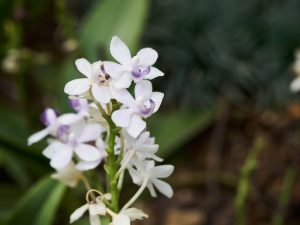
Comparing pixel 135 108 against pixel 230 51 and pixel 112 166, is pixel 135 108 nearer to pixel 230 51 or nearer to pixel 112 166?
pixel 112 166

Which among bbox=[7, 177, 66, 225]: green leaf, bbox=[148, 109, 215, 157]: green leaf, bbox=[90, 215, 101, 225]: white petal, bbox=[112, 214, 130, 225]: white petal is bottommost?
bbox=[112, 214, 130, 225]: white petal

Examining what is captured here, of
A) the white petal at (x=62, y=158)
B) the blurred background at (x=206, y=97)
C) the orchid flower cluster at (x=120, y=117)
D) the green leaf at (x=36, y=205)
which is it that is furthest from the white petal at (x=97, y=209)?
the blurred background at (x=206, y=97)

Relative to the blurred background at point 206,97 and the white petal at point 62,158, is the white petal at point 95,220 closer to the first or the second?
the white petal at point 62,158

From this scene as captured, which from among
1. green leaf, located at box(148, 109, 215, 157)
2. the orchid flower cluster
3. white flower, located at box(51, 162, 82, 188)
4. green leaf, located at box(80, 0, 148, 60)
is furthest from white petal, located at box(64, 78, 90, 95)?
green leaf, located at box(148, 109, 215, 157)

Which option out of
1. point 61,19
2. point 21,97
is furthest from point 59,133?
point 21,97

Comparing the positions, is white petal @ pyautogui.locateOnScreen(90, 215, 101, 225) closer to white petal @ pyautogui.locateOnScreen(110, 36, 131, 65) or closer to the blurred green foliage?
white petal @ pyautogui.locateOnScreen(110, 36, 131, 65)

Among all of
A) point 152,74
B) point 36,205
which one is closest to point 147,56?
point 152,74

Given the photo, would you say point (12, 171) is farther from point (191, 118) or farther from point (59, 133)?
point (59, 133)

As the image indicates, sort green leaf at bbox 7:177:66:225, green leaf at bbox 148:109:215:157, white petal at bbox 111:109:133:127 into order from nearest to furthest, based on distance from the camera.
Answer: white petal at bbox 111:109:133:127, green leaf at bbox 7:177:66:225, green leaf at bbox 148:109:215:157
